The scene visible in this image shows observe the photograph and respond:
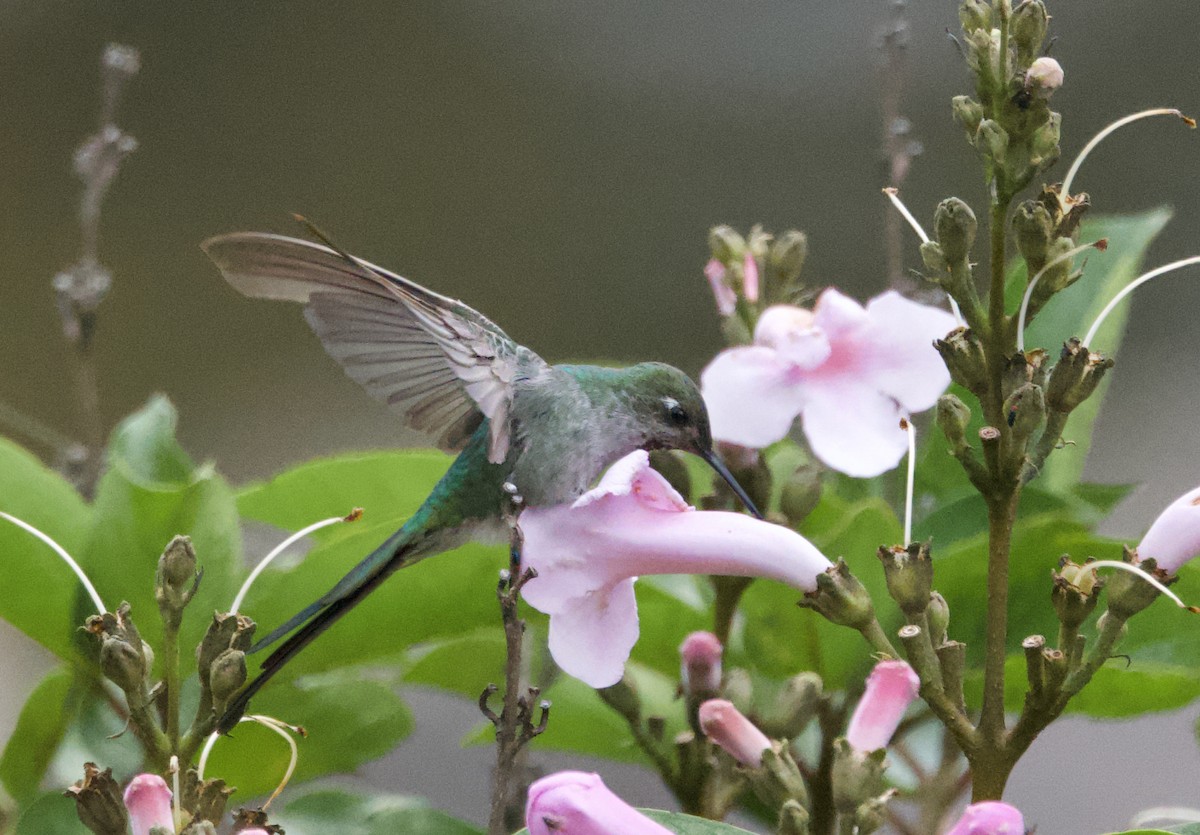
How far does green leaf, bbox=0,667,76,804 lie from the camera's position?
36.8 inches

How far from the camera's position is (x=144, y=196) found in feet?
18.7

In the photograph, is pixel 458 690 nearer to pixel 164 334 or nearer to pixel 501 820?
pixel 501 820

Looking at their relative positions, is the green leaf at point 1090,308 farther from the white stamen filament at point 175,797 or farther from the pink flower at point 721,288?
the white stamen filament at point 175,797

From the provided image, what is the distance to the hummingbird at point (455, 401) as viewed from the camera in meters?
0.81

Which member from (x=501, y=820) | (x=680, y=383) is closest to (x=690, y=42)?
(x=680, y=383)

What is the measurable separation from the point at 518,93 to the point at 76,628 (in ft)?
17.5

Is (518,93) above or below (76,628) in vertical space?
Result: above

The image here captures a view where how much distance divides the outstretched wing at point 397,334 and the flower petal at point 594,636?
0.12 metres

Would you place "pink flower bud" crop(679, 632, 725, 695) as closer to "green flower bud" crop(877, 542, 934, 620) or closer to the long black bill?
the long black bill

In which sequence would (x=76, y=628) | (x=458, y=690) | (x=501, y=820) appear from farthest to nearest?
1. (x=458, y=690)
2. (x=76, y=628)
3. (x=501, y=820)

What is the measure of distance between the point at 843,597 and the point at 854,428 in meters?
0.27

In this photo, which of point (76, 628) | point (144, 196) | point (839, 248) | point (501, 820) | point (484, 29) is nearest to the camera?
point (501, 820)

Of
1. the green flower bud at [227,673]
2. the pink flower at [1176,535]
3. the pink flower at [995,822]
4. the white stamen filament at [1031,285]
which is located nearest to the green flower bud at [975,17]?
the white stamen filament at [1031,285]

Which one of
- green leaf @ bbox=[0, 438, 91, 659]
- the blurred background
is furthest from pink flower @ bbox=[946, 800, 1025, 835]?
the blurred background
